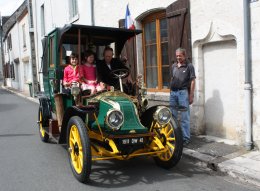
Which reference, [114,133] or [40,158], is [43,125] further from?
[114,133]

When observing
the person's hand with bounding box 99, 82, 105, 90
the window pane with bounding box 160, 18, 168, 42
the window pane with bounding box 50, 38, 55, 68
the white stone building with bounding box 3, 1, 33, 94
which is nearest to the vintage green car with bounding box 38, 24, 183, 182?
the window pane with bounding box 50, 38, 55, 68

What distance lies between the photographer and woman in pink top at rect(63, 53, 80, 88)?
5.61 metres

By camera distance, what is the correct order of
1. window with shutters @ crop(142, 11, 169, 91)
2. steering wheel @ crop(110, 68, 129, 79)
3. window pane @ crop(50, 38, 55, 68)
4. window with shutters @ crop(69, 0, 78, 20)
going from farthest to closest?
window with shutters @ crop(69, 0, 78, 20) → window with shutters @ crop(142, 11, 169, 91) → window pane @ crop(50, 38, 55, 68) → steering wheel @ crop(110, 68, 129, 79)

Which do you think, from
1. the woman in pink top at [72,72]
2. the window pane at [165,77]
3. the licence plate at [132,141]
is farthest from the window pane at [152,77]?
the licence plate at [132,141]

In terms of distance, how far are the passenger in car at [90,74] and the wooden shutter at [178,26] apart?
231 cm

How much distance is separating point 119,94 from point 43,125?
105 inches

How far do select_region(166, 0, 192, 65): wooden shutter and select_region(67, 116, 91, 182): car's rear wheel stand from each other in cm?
333

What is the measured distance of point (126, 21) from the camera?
868cm

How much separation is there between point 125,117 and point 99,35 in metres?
2.15

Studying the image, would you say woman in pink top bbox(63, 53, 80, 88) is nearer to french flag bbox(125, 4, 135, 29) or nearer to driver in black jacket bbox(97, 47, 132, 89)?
driver in black jacket bbox(97, 47, 132, 89)

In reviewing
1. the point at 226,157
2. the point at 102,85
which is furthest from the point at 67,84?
the point at 226,157

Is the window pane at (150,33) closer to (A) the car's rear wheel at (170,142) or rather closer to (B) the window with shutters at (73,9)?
(A) the car's rear wheel at (170,142)

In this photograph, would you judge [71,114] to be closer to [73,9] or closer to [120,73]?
[120,73]

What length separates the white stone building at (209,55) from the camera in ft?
19.3
